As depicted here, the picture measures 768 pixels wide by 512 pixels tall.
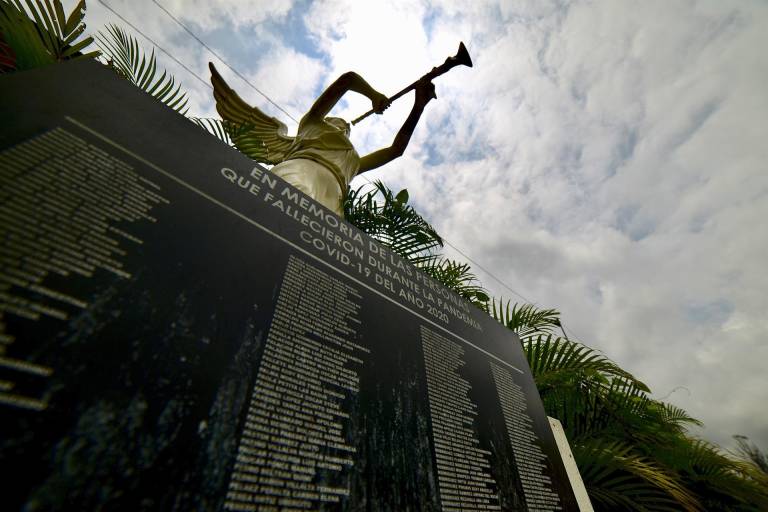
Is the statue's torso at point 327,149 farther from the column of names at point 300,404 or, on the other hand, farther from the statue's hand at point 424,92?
the column of names at point 300,404

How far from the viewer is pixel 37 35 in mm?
1406

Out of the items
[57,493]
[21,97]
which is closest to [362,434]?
[57,493]

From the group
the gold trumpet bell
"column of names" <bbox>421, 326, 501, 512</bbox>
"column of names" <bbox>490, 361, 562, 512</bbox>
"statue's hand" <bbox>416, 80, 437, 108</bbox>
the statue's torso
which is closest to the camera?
"column of names" <bbox>421, 326, 501, 512</bbox>

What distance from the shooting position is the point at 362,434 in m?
1.13

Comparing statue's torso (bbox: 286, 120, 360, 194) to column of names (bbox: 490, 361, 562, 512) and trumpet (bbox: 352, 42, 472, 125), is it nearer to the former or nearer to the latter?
trumpet (bbox: 352, 42, 472, 125)

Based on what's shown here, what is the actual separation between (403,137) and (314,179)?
3.91 feet

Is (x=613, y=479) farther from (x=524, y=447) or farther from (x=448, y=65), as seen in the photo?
(x=448, y=65)

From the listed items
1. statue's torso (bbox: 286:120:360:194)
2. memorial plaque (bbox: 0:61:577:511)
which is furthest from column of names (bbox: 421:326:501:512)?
statue's torso (bbox: 286:120:360:194)

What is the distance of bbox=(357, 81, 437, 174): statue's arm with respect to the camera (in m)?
2.91

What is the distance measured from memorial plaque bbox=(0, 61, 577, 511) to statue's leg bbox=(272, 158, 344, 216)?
0.57m

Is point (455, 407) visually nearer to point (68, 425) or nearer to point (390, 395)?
point (390, 395)

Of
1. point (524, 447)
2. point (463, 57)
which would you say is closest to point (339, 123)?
point (463, 57)

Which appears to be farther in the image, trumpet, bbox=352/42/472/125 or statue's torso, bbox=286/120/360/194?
trumpet, bbox=352/42/472/125

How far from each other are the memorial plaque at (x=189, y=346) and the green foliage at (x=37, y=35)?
453 mm
